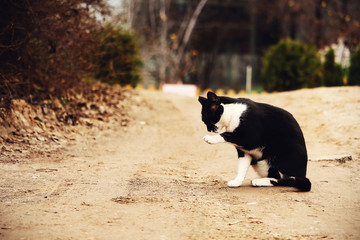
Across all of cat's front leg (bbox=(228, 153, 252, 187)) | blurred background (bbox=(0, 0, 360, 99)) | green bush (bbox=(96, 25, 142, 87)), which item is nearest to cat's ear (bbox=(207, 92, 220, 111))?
cat's front leg (bbox=(228, 153, 252, 187))

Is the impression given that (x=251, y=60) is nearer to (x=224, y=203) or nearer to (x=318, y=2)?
(x=318, y=2)

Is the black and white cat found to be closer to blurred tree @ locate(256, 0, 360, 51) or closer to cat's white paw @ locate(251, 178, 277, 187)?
cat's white paw @ locate(251, 178, 277, 187)

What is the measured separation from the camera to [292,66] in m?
13.3

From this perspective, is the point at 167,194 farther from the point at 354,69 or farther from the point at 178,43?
the point at 178,43

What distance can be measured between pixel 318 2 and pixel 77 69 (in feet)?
45.4

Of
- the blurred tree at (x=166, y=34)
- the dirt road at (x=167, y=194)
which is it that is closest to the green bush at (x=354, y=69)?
the dirt road at (x=167, y=194)

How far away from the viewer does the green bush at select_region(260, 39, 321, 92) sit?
13273mm

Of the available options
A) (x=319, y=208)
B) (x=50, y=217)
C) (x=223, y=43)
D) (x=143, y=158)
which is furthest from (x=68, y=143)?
(x=223, y=43)

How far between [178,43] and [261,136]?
14.2 m

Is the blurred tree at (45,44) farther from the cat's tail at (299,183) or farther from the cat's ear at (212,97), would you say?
the cat's tail at (299,183)

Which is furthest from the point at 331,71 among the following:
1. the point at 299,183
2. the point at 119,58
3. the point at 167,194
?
the point at 167,194

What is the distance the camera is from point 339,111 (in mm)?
8805

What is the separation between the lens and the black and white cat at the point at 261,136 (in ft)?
14.3

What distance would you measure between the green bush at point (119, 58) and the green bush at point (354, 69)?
6.09 meters
